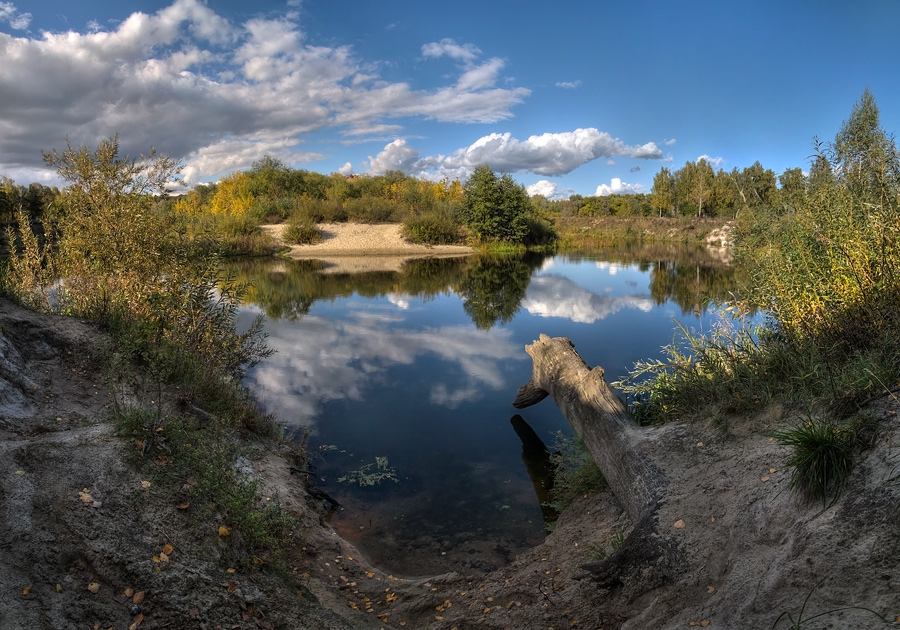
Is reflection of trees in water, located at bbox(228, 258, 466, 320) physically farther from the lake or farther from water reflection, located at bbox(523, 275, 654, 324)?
water reflection, located at bbox(523, 275, 654, 324)

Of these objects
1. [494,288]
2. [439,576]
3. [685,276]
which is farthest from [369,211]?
[439,576]

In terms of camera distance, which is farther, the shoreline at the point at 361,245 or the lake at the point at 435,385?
the shoreline at the point at 361,245

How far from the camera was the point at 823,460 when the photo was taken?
3.23 metres

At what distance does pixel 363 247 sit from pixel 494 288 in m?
21.1

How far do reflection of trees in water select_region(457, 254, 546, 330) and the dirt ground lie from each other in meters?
11.4

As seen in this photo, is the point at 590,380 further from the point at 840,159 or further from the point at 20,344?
the point at 20,344

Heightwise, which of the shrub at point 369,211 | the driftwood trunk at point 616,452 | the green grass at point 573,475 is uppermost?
the shrub at point 369,211

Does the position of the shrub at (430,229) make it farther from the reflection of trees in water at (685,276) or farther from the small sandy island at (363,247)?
the reflection of trees in water at (685,276)

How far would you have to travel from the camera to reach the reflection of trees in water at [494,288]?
17734mm

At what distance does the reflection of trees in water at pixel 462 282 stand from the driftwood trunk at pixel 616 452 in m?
8.17

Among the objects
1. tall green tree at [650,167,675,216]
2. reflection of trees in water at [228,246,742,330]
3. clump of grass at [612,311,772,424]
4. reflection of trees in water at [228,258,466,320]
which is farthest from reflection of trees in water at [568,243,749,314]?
tall green tree at [650,167,675,216]

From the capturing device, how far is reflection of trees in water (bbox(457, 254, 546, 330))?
58.2 ft

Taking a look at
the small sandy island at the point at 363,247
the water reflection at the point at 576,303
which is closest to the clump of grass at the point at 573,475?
the water reflection at the point at 576,303

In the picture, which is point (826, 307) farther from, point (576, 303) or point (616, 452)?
point (576, 303)
